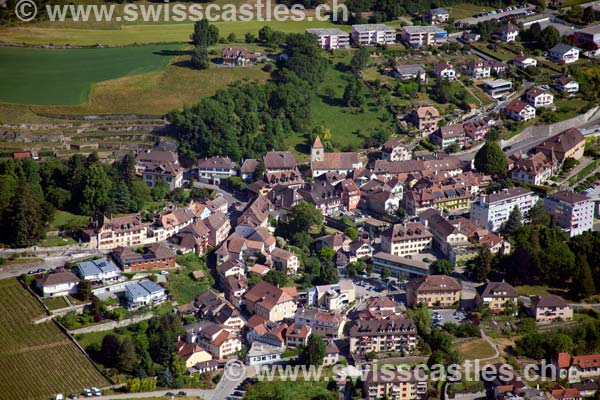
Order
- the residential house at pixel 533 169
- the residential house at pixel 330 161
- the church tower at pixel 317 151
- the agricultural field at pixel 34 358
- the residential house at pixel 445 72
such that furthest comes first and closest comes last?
1. the residential house at pixel 445 72
2. the church tower at pixel 317 151
3. the residential house at pixel 330 161
4. the residential house at pixel 533 169
5. the agricultural field at pixel 34 358

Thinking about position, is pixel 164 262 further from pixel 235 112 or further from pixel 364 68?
pixel 364 68

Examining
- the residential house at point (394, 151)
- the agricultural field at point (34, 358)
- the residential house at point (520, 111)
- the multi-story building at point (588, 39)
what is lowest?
the agricultural field at point (34, 358)

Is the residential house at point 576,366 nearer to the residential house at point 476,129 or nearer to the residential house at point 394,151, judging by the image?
the residential house at point 394,151

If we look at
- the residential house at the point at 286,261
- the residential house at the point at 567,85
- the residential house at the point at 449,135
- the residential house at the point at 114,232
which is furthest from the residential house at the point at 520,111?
the residential house at the point at 114,232

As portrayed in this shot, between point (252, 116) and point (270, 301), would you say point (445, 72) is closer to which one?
point (252, 116)

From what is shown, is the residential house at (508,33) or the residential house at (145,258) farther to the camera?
the residential house at (508,33)

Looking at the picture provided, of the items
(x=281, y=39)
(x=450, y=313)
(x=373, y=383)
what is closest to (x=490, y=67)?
(x=281, y=39)

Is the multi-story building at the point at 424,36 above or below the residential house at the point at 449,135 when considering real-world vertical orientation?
above
